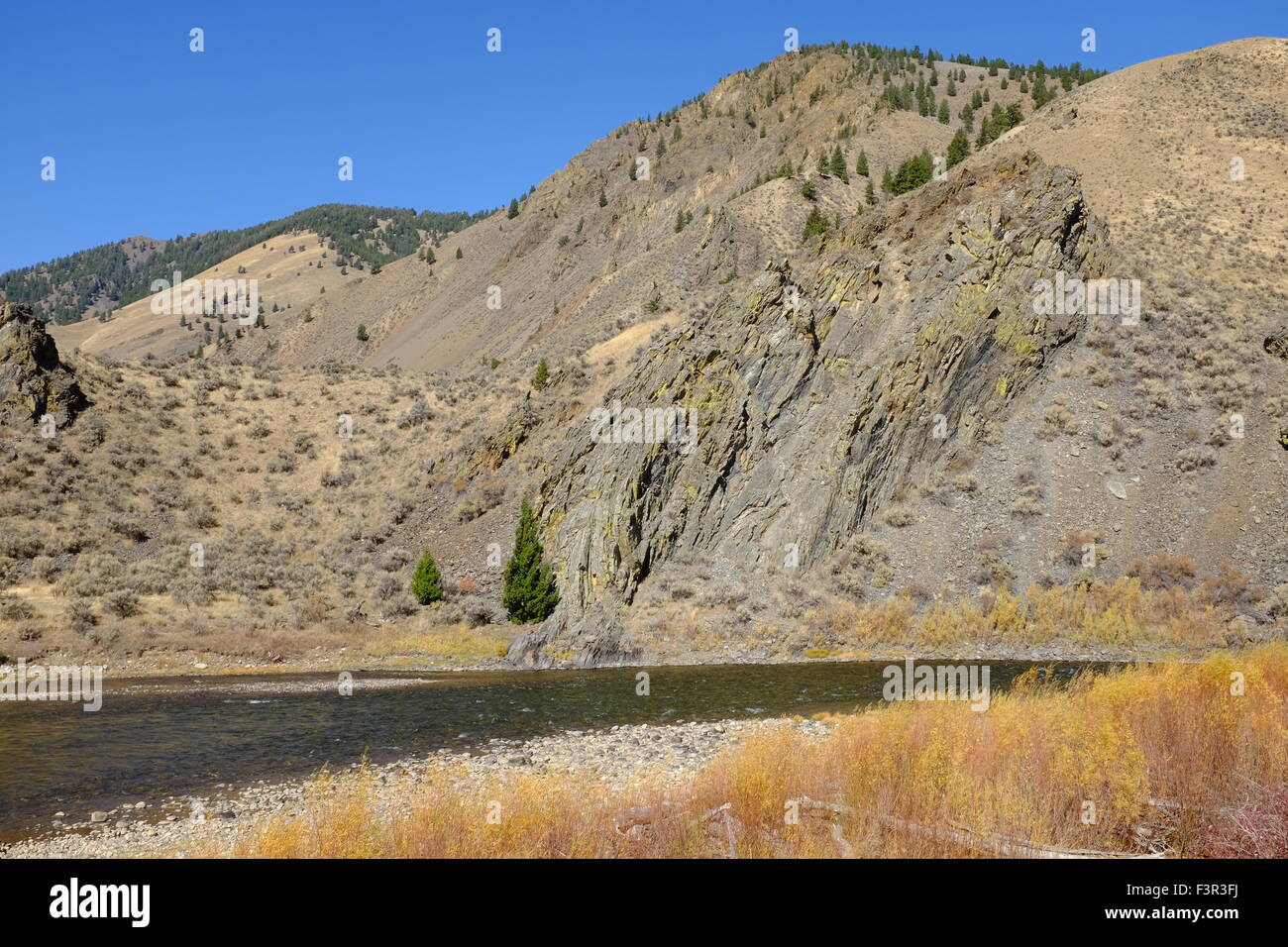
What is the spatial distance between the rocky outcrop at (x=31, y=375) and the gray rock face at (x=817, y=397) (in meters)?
34.8

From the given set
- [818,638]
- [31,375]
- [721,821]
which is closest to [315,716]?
[721,821]

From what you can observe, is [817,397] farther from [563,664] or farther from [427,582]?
[427,582]

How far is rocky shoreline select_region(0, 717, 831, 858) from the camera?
40.2 feet

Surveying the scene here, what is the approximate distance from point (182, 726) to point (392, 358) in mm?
88880

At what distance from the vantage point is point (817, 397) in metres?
42.5

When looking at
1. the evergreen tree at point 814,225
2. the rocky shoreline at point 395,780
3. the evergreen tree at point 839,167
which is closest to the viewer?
the rocky shoreline at point 395,780

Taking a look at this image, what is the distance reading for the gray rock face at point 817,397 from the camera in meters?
37.6

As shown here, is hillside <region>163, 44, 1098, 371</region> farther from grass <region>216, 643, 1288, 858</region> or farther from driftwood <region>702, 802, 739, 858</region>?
driftwood <region>702, 802, 739, 858</region>

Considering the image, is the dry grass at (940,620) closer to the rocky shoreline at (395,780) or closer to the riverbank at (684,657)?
the riverbank at (684,657)

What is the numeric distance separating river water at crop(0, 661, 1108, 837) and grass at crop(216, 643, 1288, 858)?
5930mm

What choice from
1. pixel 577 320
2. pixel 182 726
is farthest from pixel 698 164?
pixel 182 726

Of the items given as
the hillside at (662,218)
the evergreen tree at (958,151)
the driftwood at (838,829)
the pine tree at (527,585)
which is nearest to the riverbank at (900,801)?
the driftwood at (838,829)

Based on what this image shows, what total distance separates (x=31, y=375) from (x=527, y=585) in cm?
3954
